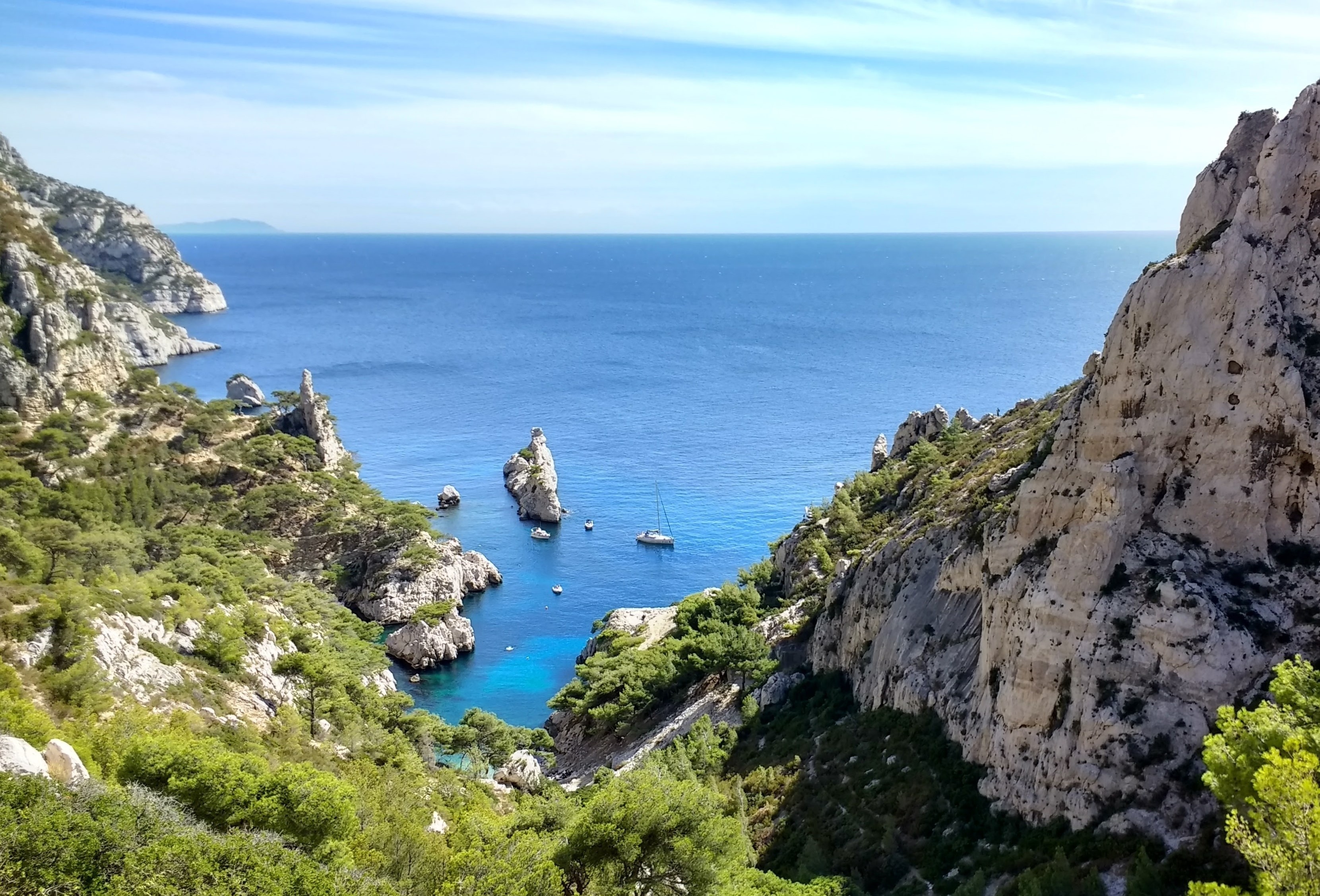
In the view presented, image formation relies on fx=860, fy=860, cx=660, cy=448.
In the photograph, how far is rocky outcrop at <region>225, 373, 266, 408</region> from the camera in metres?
120

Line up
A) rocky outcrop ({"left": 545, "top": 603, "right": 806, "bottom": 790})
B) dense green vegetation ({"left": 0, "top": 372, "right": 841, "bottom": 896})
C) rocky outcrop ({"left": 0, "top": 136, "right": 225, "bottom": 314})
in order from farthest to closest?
1. rocky outcrop ({"left": 0, "top": 136, "right": 225, "bottom": 314})
2. rocky outcrop ({"left": 545, "top": 603, "right": 806, "bottom": 790})
3. dense green vegetation ({"left": 0, "top": 372, "right": 841, "bottom": 896})

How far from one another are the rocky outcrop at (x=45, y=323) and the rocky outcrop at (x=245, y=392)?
35000 mm

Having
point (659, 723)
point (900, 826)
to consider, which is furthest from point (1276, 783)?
point (659, 723)

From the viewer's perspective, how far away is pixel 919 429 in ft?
215

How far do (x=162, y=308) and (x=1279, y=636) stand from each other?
223 meters

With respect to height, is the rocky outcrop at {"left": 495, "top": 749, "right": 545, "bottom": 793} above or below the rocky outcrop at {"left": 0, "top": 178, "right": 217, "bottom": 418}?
below

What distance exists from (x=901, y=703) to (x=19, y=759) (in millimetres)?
27786

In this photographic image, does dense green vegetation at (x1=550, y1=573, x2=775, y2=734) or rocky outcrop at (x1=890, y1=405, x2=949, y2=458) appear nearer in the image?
dense green vegetation at (x1=550, y1=573, x2=775, y2=734)

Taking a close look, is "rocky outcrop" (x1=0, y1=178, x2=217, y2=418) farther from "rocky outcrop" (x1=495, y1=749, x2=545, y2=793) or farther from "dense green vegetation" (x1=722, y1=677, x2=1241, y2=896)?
"dense green vegetation" (x1=722, y1=677, x2=1241, y2=896)

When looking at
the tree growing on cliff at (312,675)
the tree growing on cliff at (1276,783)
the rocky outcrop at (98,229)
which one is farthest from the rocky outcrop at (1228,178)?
the rocky outcrop at (98,229)

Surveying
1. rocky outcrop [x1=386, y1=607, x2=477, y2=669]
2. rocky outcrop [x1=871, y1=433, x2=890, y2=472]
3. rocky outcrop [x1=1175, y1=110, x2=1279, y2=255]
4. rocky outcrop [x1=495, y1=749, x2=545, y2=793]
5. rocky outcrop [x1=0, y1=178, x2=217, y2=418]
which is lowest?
rocky outcrop [x1=386, y1=607, x2=477, y2=669]

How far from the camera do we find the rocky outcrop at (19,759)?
20453mm

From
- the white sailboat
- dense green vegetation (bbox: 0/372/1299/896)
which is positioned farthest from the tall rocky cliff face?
the white sailboat

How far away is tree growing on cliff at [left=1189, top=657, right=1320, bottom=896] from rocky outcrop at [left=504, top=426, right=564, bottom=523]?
241 ft
